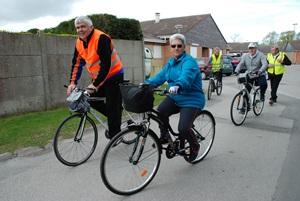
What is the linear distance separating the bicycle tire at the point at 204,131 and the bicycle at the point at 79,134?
0.90 m

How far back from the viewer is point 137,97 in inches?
106

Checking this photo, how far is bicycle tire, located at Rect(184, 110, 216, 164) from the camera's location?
3800 millimetres

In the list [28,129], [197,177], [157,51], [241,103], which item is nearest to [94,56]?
[197,177]

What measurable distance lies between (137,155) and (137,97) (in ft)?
2.55

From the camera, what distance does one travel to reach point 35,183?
3256mm

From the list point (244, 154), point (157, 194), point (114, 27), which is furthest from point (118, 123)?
point (114, 27)

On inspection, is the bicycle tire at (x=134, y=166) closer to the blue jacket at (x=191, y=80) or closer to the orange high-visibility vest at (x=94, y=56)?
the blue jacket at (x=191, y=80)

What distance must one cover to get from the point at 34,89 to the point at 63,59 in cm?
122

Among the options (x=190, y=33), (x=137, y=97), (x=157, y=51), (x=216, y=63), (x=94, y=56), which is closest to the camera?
(x=137, y=97)

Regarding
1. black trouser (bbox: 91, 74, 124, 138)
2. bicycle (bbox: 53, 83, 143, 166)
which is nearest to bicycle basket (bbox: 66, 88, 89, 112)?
bicycle (bbox: 53, 83, 143, 166)

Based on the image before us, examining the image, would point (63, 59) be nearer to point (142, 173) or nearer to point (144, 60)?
point (144, 60)

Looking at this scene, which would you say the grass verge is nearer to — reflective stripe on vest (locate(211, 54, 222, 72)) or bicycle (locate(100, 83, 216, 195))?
bicycle (locate(100, 83, 216, 195))

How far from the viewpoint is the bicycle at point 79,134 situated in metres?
3.55

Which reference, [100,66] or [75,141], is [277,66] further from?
[75,141]
